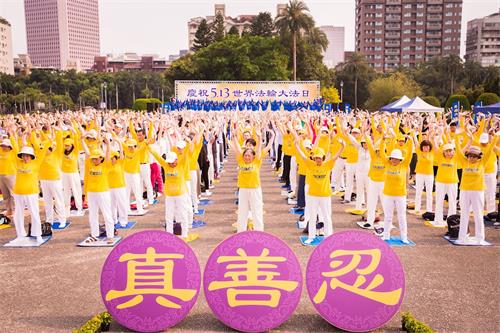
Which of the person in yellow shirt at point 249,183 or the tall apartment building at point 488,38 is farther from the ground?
the tall apartment building at point 488,38

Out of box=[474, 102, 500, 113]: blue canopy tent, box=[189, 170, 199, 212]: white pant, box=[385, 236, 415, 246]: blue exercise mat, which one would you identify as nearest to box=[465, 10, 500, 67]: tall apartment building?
box=[474, 102, 500, 113]: blue canopy tent

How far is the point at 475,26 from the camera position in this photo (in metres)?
131

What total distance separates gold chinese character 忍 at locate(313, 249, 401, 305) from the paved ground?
62 centimetres

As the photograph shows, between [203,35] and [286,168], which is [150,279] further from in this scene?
[203,35]

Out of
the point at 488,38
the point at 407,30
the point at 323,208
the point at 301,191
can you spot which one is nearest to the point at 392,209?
the point at 323,208

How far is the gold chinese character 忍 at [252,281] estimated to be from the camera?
213 inches

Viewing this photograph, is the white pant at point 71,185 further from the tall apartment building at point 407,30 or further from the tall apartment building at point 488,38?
the tall apartment building at point 488,38

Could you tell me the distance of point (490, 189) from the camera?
11.7m

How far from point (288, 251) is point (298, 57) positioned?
59.9m

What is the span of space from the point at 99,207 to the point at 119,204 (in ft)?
3.58

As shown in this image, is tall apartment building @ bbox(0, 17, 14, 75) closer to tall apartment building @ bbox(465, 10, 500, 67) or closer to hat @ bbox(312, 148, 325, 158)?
tall apartment building @ bbox(465, 10, 500, 67)

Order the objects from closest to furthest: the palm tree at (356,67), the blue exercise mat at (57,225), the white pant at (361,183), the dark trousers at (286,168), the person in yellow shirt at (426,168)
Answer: the blue exercise mat at (57,225), the person in yellow shirt at (426,168), the white pant at (361,183), the dark trousers at (286,168), the palm tree at (356,67)

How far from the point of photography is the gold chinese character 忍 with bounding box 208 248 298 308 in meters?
5.40

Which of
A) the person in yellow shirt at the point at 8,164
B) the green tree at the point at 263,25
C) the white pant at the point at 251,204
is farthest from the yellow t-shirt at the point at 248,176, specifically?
the green tree at the point at 263,25
